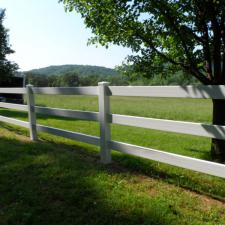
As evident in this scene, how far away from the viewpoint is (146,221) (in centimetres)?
334

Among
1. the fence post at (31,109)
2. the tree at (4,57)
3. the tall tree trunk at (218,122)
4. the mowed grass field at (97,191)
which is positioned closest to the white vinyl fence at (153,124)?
the mowed grass field at (97,191)

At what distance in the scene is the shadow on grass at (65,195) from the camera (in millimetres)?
3469

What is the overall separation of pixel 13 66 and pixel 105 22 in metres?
22.6

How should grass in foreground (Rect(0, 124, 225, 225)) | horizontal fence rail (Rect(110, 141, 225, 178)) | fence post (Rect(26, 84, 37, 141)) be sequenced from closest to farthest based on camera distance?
1. grass in foreground (Rect(0, 124, 225, 225))
2. horizontal fence rail (Rect(110, 141, 225, 178))
3. fence post (Rect(26, 84, 37, 141))

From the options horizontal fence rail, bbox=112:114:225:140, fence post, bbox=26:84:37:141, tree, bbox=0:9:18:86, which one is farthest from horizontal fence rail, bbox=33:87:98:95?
tree, bbox=0:9:18:86

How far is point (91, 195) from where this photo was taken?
405cm

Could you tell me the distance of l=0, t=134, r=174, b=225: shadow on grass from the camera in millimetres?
3469

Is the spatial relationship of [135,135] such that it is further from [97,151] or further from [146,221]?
[146,221]

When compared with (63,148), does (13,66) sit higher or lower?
higher

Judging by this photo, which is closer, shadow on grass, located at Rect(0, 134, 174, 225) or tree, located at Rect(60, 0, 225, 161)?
shadow on grass, located at Rect(0, 134, 174, 225)

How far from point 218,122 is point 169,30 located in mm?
1952

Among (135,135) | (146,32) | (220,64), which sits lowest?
(135,135)

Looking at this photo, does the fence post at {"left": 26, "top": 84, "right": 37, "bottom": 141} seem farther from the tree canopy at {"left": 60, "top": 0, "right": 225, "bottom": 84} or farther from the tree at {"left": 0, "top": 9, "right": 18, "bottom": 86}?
the tree at {"left": 0, "top": 9, "right": 18, "bottom": 86}

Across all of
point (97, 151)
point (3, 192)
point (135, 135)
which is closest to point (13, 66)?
point (135, 135)
